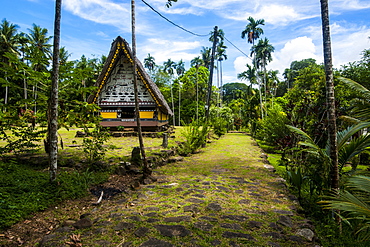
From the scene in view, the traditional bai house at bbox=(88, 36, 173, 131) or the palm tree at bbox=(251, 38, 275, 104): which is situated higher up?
the palm tree at bbox=(251, 38, 275, 104)

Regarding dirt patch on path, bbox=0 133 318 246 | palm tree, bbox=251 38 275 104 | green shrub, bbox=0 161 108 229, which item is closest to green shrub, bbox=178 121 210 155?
dirt patch on path, bbox=0 133 318 246

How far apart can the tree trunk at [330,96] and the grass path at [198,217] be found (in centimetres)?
88

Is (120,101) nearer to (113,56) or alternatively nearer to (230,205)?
(113,56)

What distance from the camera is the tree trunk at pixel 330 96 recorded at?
316 centimetres

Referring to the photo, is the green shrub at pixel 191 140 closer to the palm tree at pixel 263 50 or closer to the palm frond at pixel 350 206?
the palm frond at pixel 350 206

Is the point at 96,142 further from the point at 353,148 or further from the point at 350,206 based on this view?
the point at 353,148

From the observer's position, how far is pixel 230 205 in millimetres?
3617

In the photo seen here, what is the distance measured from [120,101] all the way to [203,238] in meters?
10.9

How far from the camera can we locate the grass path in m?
2.54

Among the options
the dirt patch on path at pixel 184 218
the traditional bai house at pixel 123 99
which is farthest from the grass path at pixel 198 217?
the traditional bai house at pixel 123 99

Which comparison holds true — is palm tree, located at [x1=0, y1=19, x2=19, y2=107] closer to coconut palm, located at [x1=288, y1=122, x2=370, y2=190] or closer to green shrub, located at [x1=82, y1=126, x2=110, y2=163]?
green shrub, located at [x1=82, y1=126, x2=110, y2=163]

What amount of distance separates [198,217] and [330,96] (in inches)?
107

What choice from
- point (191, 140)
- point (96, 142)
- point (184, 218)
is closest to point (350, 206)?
point (184, 218)

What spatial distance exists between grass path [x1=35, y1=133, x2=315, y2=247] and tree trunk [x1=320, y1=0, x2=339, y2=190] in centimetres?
88
